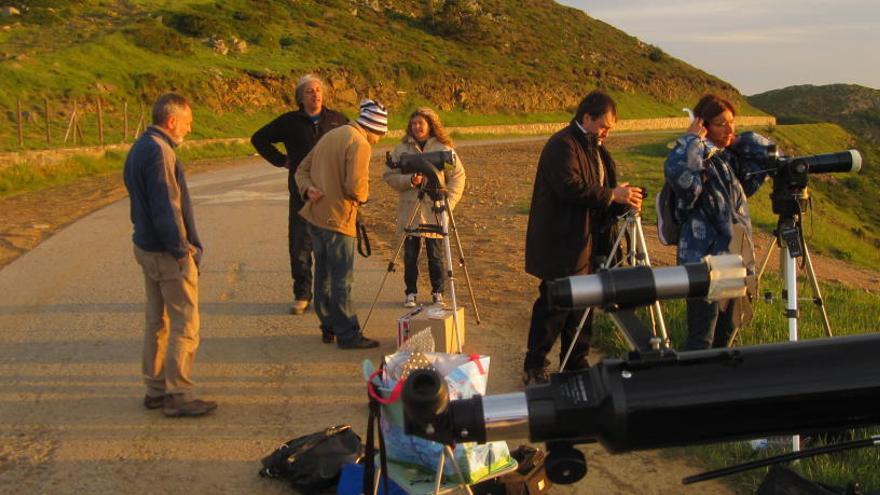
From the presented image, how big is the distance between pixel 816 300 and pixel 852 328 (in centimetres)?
219

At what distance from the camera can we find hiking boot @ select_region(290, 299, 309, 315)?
7.46 metres

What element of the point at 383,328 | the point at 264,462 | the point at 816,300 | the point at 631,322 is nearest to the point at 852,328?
the point at 816,300

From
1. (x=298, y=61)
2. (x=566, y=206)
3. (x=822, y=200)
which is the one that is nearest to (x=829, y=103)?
(x=298, y=61)

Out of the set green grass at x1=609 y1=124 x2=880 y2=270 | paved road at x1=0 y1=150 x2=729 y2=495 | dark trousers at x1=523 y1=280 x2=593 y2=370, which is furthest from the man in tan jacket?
green grass at x1=609 y1=124 x2=880 y2=270

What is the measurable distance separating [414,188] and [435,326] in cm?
173

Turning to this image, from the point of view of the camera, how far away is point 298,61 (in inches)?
1686

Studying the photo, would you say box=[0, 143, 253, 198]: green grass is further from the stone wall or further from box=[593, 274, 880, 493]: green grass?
box=[593, 274, 880, 493]: green grass

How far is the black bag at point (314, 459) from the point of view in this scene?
163 inches

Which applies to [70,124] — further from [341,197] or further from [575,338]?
[575,338]

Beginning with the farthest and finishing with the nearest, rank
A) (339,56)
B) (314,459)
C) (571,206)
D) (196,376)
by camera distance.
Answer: (339,56), (196,376), (571,206), (314,459)

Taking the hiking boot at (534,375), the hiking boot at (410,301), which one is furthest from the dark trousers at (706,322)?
the hiking boot at (410,301)

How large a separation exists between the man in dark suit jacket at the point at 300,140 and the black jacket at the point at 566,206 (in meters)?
2.36

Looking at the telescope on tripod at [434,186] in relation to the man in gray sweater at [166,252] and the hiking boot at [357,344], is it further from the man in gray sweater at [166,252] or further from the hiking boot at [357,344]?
the man in gray sweater at [166,252]

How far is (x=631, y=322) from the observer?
1.80 meters
